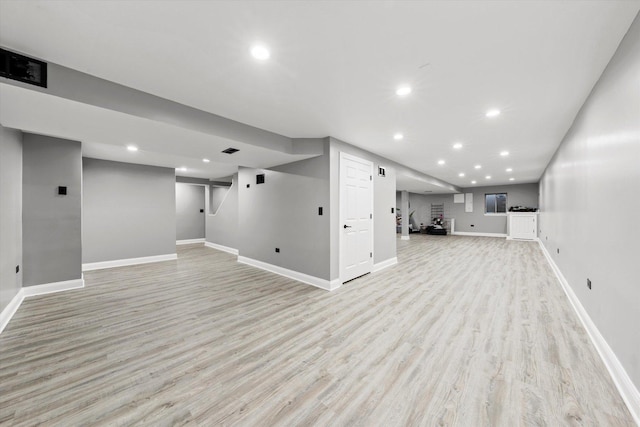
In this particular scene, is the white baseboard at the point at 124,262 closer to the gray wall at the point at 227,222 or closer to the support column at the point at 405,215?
the gray wall at the point at 227,222

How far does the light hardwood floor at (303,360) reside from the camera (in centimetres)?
151

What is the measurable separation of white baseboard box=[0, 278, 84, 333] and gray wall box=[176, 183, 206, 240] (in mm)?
5319

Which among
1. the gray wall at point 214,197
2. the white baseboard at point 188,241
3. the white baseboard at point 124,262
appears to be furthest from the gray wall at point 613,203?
the white baseboard at point 188,241

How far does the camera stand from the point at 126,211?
564cm

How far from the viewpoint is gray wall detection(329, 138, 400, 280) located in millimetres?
4012

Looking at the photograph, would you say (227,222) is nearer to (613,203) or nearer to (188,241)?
(188,241)

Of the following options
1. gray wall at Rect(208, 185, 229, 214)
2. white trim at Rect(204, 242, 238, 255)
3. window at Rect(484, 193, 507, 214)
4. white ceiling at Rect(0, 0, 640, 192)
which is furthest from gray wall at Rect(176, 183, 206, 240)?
window at Rect(484, 193, 507, 214)

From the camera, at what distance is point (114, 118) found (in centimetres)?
248

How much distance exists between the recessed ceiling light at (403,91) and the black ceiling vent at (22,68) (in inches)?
125

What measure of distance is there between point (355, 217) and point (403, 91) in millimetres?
2407

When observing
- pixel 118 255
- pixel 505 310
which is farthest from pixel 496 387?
pixel 118 255

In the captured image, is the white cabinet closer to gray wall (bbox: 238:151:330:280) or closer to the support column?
the support column

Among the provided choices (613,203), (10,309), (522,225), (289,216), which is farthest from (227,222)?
(522,225)

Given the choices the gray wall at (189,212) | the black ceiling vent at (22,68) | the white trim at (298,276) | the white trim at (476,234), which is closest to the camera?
the black ceiling vent at (22,68)
